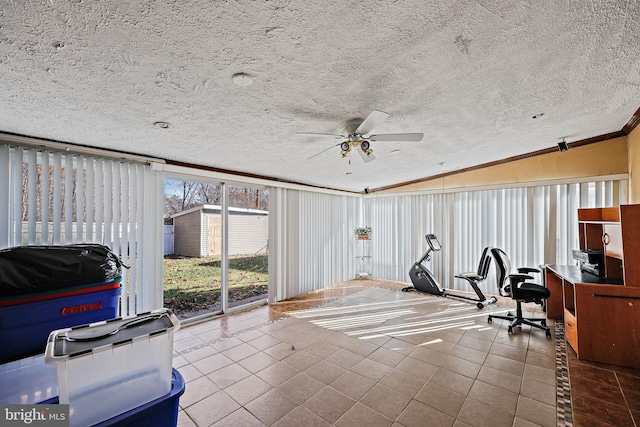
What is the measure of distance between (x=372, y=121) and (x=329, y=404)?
2.34 metres

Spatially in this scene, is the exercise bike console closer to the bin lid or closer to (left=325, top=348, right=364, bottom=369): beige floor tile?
(left=325, top=348, right=364, bottom=369): beige floor tile

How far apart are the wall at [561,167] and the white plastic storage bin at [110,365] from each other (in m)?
5.56

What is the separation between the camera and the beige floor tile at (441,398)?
7.21 feet

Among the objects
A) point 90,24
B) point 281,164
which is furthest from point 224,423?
point 281,164

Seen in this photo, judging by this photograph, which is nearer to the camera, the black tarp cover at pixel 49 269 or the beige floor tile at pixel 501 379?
the black tarp cover at pixel 49 269

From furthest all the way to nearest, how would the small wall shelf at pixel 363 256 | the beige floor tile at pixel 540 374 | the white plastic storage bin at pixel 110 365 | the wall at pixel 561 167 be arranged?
the small wall shelf at pixel 363 256, the wall at pixel 561 167, the beige floor tile at pixel 540 374, the white plastic storage bin at pixel 110 365

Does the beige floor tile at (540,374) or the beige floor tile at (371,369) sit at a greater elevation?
the beige floor tile at (540,374)

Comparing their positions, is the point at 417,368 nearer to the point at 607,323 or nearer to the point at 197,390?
the point at 607,323

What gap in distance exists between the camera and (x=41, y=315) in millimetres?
1871

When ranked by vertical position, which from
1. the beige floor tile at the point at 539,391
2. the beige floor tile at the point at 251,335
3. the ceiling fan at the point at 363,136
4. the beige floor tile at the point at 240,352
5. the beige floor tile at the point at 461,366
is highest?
the ceiling fan at the point at 363,136

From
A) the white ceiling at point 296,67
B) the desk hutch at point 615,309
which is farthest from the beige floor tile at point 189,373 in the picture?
the desk hutch at point 615,309

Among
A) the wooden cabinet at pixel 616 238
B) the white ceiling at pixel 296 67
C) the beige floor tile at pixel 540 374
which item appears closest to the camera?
the white ceiling at pixel 296 67

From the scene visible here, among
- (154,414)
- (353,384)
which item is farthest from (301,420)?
(154,414)

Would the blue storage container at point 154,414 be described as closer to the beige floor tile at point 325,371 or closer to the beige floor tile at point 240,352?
the beige floor tile at point 325,371
